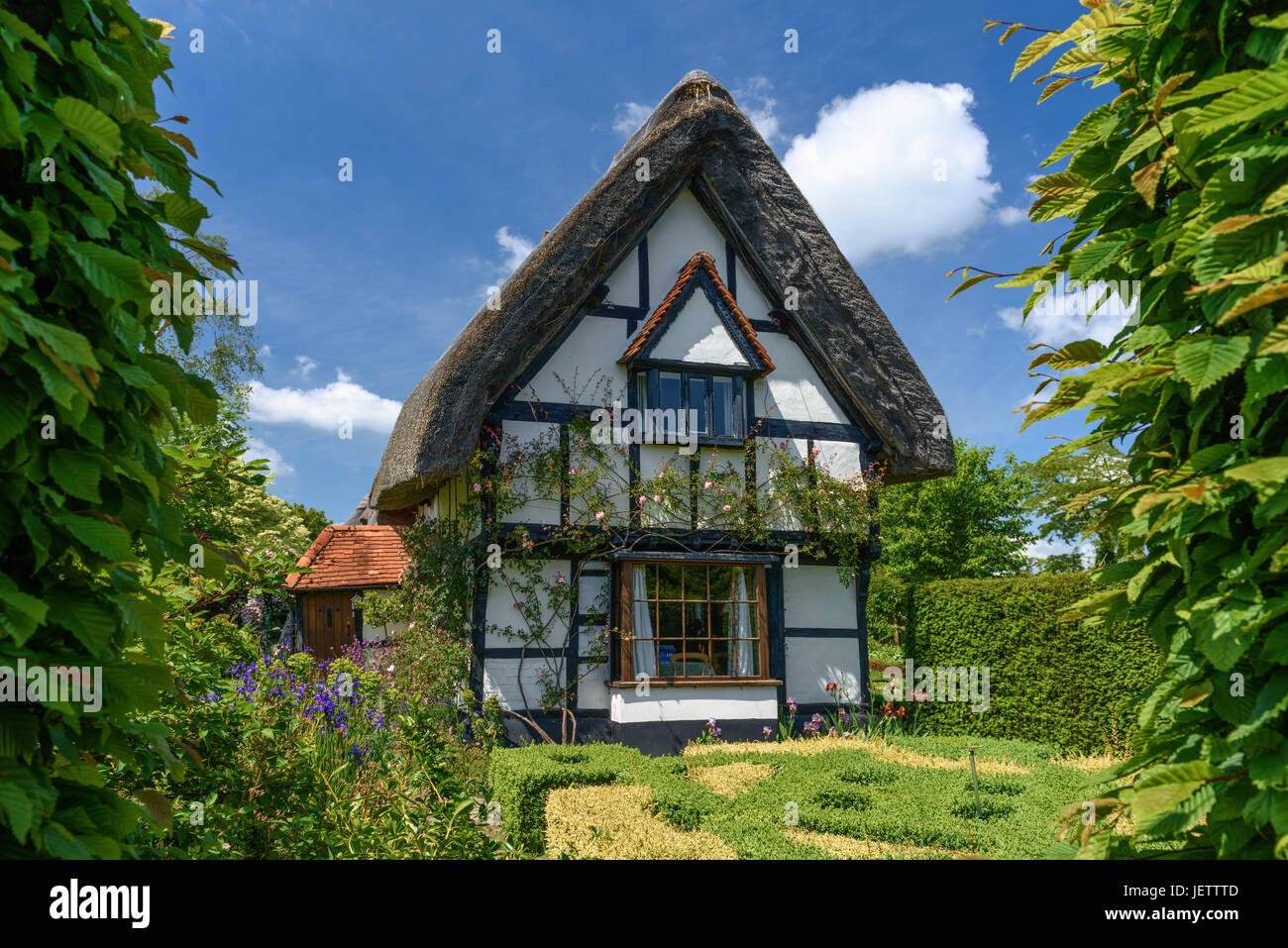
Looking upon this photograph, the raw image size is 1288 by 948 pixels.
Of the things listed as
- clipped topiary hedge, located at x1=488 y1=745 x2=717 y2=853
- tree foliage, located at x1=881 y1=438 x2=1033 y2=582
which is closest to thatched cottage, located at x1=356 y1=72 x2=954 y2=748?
clipped topiary hedge, located at x1=488 y1=745 x2=717 y2=853

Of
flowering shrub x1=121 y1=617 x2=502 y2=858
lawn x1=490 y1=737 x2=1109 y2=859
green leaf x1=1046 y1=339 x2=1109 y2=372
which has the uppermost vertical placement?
green leaf x1=1046 y1=339 x2=1109 y2=372

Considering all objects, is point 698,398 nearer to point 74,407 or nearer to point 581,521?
point 581,521

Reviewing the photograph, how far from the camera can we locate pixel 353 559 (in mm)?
14938

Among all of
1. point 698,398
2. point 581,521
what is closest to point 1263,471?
point 581,521

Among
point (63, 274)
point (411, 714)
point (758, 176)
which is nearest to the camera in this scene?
point (63, 274)

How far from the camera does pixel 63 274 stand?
69.3 inches

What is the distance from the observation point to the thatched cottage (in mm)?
7820

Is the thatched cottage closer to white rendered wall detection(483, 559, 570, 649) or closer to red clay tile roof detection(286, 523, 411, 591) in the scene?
white rendered wall detection(483, 559, 570, 649)

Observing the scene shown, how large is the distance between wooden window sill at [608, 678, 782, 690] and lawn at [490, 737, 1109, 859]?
0.95m

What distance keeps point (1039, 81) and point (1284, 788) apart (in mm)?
1874

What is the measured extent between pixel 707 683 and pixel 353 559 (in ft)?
30.0
